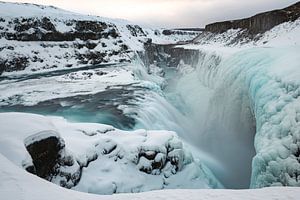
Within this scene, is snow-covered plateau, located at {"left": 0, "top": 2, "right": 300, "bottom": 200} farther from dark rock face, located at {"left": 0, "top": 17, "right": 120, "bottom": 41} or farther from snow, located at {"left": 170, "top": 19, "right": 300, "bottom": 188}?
dark rock face, located at {"left": 0, "top": 17, "right": 120, "bottom": 41}

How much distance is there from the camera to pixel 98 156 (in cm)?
673

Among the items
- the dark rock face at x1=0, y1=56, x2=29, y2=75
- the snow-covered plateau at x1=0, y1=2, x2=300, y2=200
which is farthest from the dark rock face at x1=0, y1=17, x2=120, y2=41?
the dark rock face at x1=0, y1=56, x2=29, y2=75

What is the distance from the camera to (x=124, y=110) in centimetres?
1220

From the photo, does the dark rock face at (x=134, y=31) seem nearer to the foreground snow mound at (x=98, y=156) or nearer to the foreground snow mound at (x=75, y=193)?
the foreground snow mound at (x=98, y=156)

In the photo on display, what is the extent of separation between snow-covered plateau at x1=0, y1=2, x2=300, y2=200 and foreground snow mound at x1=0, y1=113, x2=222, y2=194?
24 millimetres

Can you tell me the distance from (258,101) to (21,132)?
20.5 ft

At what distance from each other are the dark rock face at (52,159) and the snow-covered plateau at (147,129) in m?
0.02

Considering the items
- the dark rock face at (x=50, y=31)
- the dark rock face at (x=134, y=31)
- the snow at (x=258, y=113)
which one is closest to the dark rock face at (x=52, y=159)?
the snow at (x=258, y=113)

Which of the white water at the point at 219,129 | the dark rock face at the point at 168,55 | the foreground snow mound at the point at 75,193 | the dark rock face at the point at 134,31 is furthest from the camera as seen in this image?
the dark rock face at the point at 134,31

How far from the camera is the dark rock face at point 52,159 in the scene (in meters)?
5.18

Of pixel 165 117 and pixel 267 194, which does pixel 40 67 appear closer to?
pixel 165 117

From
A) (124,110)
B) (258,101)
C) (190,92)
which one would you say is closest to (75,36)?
(190,92)

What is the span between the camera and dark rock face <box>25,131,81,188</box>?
17.0 ft

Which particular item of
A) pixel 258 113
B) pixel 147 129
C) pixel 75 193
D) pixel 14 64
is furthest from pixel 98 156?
pixel 14 64
